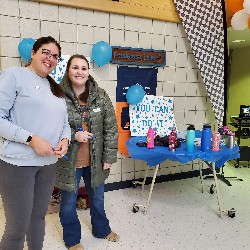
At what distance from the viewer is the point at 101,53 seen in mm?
2898

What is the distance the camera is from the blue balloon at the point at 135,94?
3.16 m

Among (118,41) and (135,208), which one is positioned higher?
(118,41)

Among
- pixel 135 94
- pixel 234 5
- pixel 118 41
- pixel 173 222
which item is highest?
pixel 234 5

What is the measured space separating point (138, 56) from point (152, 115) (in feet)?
2.46

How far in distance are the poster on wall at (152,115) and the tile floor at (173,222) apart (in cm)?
77

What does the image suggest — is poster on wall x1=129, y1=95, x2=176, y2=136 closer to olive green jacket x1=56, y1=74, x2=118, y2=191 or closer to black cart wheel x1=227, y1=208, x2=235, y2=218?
black cart wheel x1=227, y1=208, x2=235, y2=218

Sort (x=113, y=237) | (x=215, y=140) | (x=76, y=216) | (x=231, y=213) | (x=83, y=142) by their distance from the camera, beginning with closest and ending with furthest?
(x=83, y=142) → (x=76, y=216) → (x=113, y=237) → (x=215, y=140) → (x=231, y=213)

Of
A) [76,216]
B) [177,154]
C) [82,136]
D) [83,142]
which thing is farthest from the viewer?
[177,154]

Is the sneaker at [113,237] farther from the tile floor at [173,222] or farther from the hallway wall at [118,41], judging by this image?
the hallway wall at [118,41]

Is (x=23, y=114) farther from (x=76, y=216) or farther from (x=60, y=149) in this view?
(x=76, y=216)

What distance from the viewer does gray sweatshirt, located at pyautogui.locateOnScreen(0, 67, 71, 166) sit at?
1.35 m

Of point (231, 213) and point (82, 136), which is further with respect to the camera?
point (231, 213)

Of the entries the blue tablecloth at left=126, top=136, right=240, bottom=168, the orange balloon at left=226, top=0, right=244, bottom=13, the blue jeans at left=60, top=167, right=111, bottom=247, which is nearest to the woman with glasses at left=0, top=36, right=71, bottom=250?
the blue jeans at left=60, top=167, right=111, bottom=247

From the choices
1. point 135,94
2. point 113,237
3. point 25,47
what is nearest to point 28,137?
point 113,237
